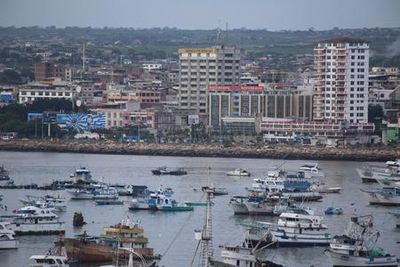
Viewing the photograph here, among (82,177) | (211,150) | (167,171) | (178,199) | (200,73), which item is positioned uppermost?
(200,73)

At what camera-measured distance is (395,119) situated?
3300cm

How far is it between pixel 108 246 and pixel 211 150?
16.2 m

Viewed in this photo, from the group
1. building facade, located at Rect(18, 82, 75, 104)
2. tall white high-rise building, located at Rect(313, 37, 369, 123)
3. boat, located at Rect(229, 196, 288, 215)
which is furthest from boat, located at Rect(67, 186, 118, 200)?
building facade, located at Rect(18, 82, 75, 104)

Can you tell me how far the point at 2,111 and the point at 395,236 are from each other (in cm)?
1920

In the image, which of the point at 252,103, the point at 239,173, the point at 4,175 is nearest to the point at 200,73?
the point at 252,103

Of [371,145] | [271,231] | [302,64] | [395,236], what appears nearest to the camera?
[271,231]

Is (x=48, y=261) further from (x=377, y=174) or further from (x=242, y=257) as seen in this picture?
(x=377, y=174)

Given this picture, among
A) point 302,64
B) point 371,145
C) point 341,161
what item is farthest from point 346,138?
point 302,64

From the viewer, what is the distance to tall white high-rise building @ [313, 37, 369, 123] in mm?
31969

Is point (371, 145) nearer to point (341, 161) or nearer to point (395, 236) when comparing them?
point (341, 161)

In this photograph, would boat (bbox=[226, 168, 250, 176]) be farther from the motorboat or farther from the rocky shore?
the rocky shore

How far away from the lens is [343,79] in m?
32.0

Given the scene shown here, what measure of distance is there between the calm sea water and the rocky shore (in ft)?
2.13


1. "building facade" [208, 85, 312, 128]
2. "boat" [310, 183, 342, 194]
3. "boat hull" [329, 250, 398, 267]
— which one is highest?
A: "building facade" [208, 85, 312, 128]
